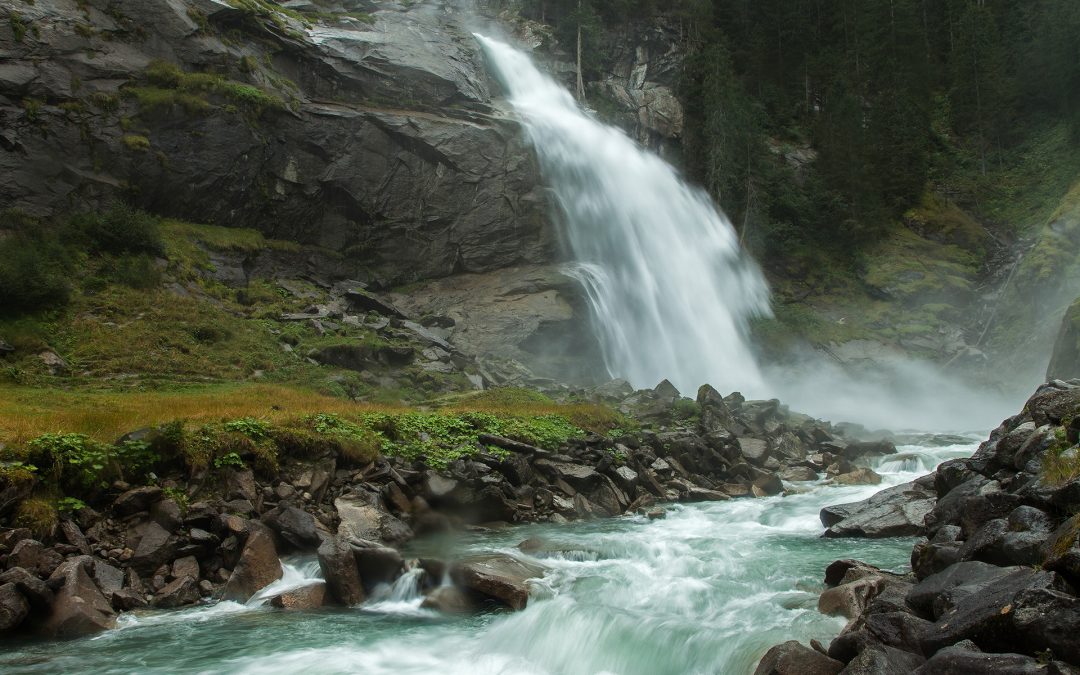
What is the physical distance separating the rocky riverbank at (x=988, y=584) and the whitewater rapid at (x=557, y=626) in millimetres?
915

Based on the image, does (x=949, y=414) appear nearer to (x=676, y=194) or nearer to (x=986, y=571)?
(x=676, y=194)

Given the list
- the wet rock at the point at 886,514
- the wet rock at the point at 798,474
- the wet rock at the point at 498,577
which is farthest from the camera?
the wet rock at the point at 798,474

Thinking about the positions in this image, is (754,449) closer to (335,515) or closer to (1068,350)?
(335,515)

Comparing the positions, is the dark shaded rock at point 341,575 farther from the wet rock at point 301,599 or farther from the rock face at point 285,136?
the rock face at point 285,136

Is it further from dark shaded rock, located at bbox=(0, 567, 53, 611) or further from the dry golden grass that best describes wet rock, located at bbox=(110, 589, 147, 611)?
the dry golden grass

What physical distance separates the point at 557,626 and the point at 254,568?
4.80 m

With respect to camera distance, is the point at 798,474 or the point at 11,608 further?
the point at 798,474

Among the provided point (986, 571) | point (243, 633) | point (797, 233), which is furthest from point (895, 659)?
point (797, 233)

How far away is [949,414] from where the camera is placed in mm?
35156

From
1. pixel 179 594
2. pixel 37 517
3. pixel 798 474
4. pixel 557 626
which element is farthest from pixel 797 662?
pixel 798 474

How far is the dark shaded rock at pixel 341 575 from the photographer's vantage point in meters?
10.2

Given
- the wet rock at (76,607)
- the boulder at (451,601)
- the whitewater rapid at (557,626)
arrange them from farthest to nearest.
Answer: the boulder at (451,601) < the wet rock at (76,607) < the whitewater rapid at (557,626)

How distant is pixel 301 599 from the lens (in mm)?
10016

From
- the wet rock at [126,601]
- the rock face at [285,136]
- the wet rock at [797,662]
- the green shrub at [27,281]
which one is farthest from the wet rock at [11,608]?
the rock face at [285,136]
